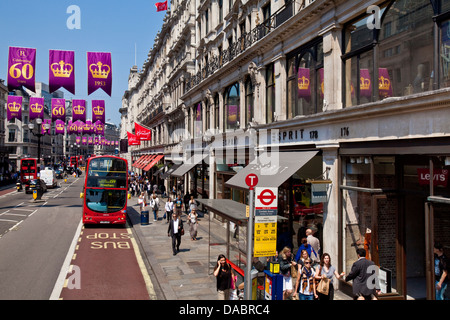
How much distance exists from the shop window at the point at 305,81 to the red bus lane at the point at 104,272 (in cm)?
894

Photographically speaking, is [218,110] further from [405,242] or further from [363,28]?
[405,242]

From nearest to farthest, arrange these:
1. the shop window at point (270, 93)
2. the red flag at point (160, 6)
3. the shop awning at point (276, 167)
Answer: the shop awning at point (276, 167), the shop window at point (270, 93), the red flag at point (160, 6)

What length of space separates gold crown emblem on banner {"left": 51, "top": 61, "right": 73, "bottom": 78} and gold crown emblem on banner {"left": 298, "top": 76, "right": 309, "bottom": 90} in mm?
15806

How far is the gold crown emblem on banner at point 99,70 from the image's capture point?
24.7 metres

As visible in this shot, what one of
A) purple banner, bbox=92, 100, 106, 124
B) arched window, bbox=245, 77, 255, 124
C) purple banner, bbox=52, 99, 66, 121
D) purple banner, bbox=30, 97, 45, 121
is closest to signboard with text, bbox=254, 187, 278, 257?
arched window, bbox=245, 77, 255, 124

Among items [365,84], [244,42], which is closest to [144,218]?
[244,42]

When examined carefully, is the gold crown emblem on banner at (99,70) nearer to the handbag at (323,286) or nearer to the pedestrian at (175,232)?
the pedestrian at (175,232)

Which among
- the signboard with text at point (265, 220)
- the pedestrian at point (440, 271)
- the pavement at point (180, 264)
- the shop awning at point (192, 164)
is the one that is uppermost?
the shop awning at point (192, 164)

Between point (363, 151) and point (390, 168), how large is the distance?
0.96 meters

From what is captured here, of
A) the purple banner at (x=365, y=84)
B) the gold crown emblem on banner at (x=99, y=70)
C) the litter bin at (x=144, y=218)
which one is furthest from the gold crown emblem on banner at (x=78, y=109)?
the purple banner at (x=365, y=84)

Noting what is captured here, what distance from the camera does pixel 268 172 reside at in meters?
15.7

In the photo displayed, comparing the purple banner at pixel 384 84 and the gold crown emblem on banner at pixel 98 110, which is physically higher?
the gold crown emblem on banner at pixel 98 110

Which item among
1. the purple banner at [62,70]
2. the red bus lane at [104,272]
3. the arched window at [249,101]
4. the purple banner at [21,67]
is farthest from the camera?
the purple banner at [62,70]
